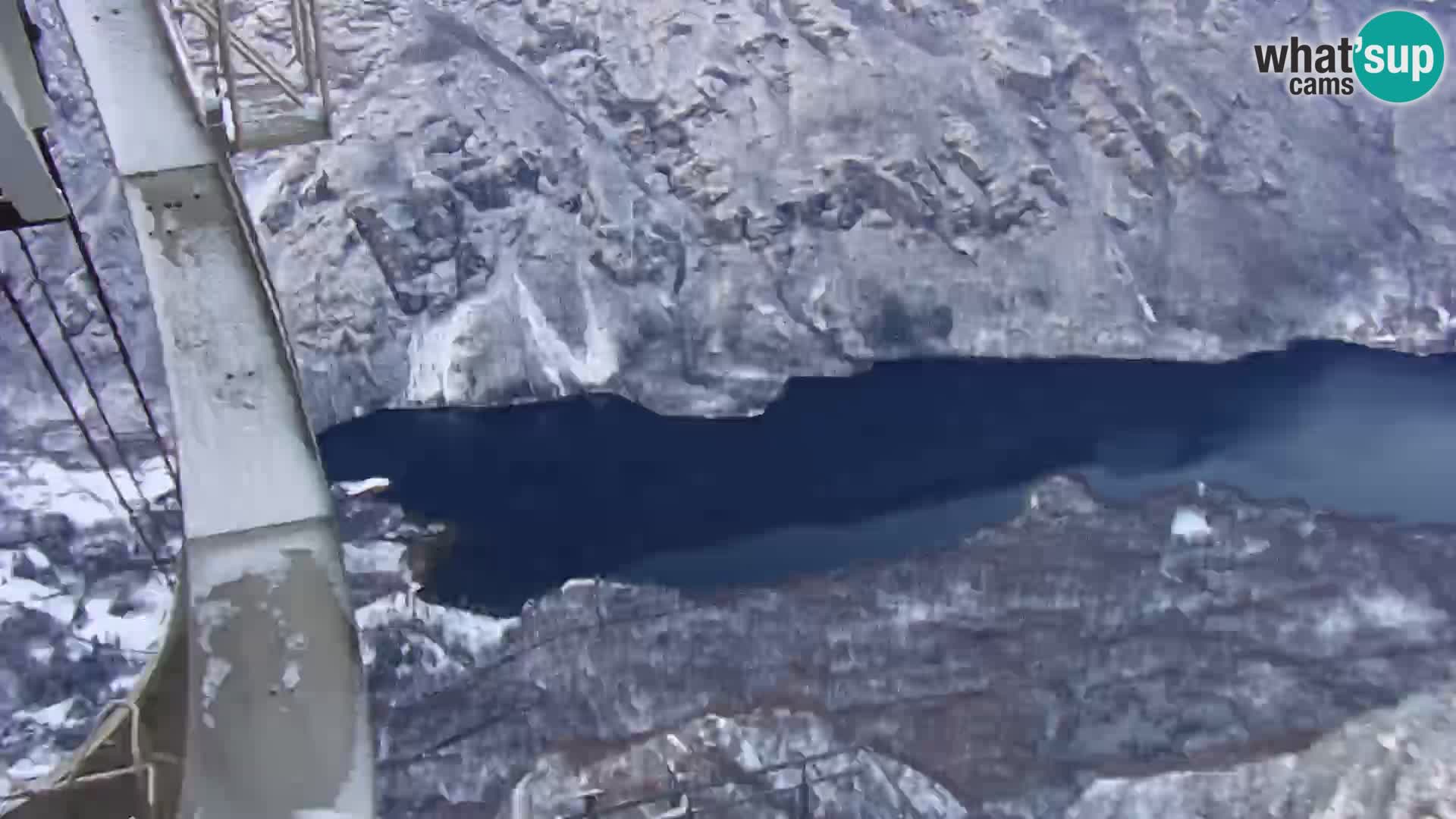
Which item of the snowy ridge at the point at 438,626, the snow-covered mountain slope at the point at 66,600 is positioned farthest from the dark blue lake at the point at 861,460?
the snow-covered mountain slope at the point at 66,600

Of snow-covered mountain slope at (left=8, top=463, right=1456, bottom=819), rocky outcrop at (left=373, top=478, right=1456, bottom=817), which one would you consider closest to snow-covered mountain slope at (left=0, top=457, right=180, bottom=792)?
snow-covered mountain slope at (left=8, top=463, right=1456, bottom=819)

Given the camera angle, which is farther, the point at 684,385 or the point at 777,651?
the point at 684,385

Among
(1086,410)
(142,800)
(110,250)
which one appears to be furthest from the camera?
(1086,410)

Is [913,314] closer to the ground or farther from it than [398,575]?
farther from it

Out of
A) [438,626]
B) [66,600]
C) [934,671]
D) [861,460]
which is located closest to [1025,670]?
[934,671]

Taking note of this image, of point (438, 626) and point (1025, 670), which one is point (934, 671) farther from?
point (438, 626)

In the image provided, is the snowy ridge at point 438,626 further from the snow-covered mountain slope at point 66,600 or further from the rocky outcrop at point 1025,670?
the snow-covered mountain slope at point 66,600

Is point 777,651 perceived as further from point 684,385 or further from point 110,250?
point 110,250

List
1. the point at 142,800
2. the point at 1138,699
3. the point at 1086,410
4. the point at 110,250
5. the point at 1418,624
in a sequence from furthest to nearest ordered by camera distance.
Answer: the point at 1086,410 < the point at 110,250 < the point at 1418,624 < the point at 1138,699 < the point at 142,800

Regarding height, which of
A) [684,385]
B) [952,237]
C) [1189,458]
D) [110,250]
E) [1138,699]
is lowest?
[1138,699]

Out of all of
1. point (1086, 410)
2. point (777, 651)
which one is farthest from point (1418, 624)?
point (777, 651)
